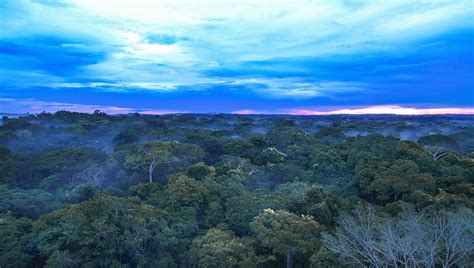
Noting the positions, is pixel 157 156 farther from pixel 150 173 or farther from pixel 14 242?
pixel 14 242

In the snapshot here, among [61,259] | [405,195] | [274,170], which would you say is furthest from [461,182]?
[61,259]

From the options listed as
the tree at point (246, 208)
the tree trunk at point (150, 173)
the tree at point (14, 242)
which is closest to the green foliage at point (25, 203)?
the tree at point (14, 242)

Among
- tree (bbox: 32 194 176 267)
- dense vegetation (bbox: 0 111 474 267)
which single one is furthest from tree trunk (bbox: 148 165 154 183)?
tree (bbox: 32 194 176 267)

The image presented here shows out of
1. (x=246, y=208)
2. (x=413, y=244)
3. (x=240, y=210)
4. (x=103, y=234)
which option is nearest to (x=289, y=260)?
(x=246, y=208)

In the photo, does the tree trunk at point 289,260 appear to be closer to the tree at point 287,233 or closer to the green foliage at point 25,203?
the tree at point 287,233

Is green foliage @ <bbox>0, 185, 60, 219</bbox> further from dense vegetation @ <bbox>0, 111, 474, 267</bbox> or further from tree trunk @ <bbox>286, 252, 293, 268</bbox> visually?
tree trunk @ <bbox>286, 252, 293, 268</bbox>

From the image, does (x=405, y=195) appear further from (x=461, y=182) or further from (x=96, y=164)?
(x=96, y=164)
